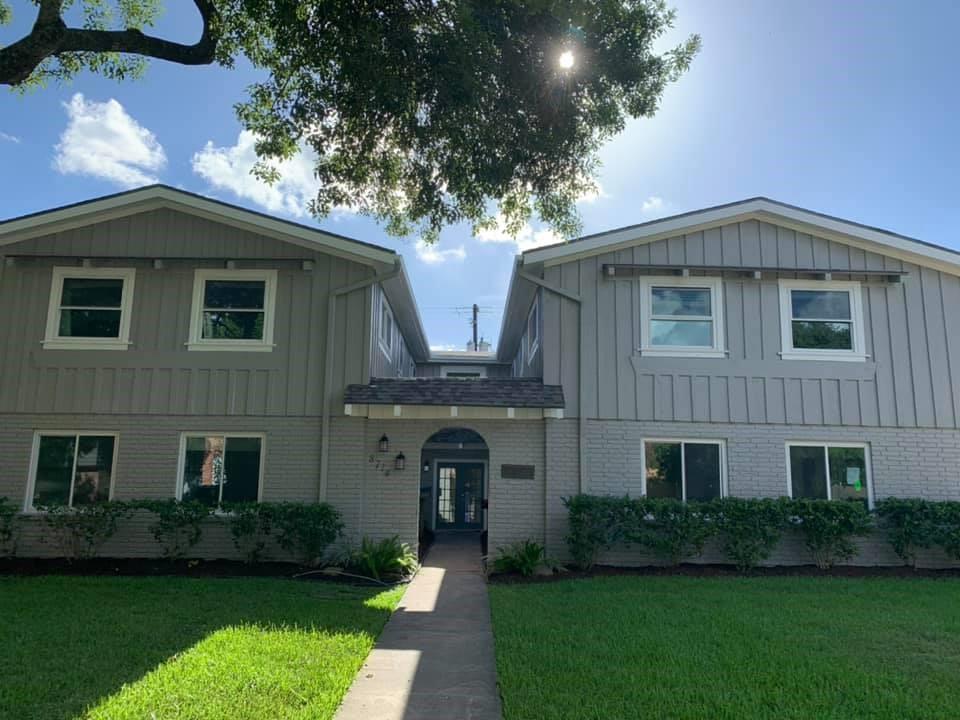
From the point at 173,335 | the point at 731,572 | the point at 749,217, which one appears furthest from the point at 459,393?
the point at 749,217

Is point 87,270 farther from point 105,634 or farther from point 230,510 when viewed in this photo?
point 105,634

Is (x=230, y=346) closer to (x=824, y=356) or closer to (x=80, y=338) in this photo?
(x=80, y=338)

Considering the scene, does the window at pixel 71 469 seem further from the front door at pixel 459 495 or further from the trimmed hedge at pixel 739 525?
the front door at pixel 459 495

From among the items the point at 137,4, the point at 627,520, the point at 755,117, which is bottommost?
the point at 627,520

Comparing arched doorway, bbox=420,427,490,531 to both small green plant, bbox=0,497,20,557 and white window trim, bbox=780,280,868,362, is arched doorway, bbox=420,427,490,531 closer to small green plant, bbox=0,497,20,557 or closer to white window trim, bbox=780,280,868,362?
white window trim, bbox=780,280,868,362

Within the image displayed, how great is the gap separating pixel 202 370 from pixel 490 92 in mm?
6881

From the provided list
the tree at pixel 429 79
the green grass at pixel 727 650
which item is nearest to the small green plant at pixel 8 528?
the tree at pixel 429 79

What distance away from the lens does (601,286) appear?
12375 millimetres

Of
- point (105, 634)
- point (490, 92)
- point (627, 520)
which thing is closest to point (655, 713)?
point (105, 634)

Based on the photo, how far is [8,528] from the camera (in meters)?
11.3

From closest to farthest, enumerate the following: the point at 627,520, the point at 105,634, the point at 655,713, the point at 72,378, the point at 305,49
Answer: the point at 655,713
the point at 105,634
the point at 305,49
the point at 627,520
the point at 72,378

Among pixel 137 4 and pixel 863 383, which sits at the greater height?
pixel 137 4

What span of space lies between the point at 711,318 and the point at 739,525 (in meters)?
3.64

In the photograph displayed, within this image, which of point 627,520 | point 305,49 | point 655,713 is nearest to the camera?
point 655,713
